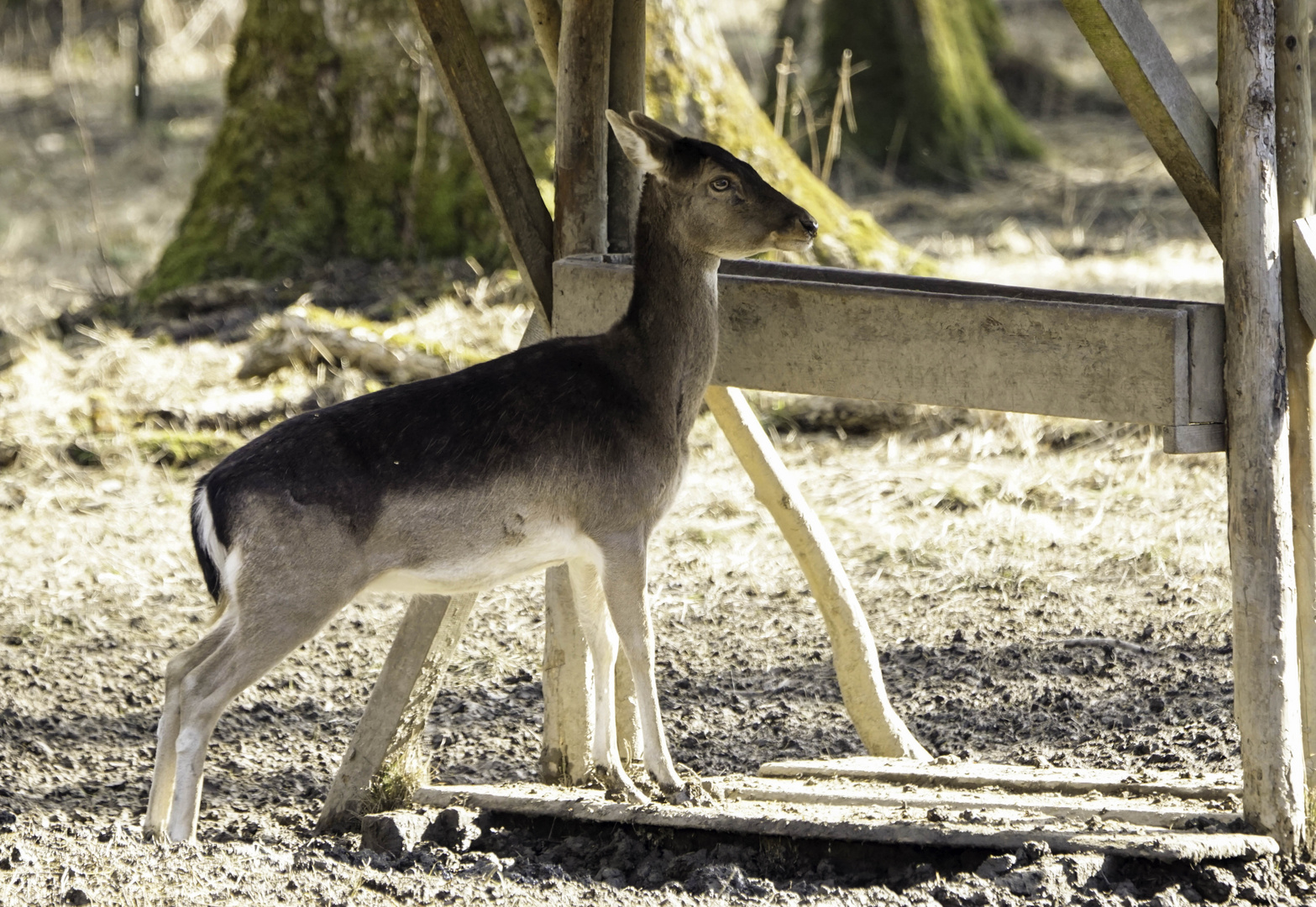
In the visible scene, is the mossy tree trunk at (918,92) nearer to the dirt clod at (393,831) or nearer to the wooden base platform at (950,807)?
the wooden base platform at (950,807)

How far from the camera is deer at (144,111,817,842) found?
420 centimetres

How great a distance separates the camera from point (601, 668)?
4.69 m

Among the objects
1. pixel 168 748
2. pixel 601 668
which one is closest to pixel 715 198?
pixel 601 668

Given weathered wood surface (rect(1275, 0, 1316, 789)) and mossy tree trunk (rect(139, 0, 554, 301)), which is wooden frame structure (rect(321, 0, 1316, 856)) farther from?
mossy tree trunk (rect(139, 0, 554, 301))

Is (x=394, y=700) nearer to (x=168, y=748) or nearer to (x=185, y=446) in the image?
(x=168, y=748)

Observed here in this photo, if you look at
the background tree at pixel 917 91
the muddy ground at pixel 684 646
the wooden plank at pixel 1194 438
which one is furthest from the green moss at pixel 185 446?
the background tree at pixel 917 91

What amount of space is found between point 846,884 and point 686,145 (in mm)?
2244

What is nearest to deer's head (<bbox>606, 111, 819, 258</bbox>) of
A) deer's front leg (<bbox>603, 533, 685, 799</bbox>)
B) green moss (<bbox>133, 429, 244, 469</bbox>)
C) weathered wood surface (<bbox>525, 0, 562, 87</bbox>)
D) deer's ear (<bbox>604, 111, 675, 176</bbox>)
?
deer's ear (<bbox>604, 111, 675, 176</bbox>)

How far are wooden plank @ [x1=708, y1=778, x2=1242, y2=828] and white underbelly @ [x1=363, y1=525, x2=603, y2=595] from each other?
2.83 feet

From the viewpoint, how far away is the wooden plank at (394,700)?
16.5 ft

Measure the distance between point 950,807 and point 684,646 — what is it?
222cm

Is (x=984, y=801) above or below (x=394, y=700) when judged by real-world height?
below

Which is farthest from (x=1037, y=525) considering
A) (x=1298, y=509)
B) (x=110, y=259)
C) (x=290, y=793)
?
(x=110, y=259)

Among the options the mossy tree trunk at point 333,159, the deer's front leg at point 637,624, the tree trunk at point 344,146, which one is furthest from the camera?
the mossy tree trunk at point 333,159
